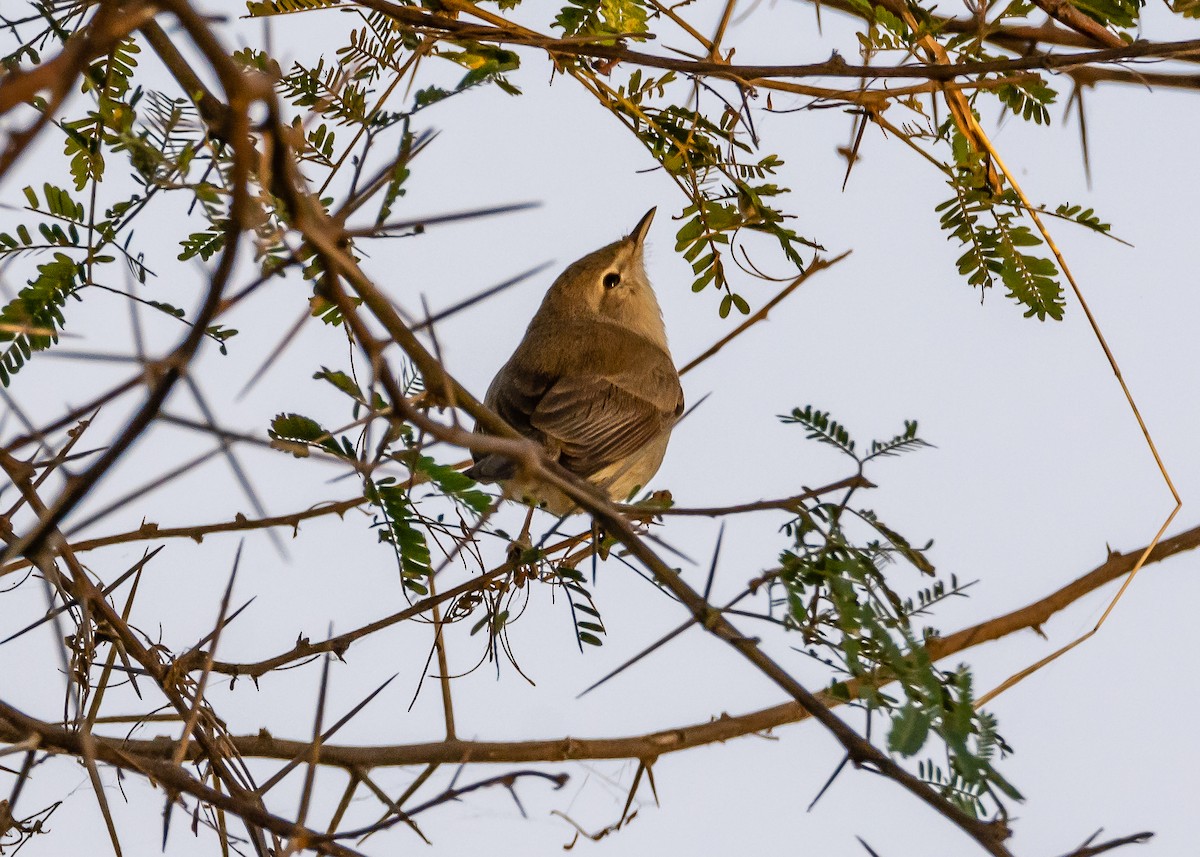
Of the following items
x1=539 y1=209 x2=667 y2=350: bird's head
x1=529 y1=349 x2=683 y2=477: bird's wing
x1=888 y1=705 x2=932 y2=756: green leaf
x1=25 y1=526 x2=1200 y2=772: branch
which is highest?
x1=539 y1=209 x2=667 y2=350: bird's head

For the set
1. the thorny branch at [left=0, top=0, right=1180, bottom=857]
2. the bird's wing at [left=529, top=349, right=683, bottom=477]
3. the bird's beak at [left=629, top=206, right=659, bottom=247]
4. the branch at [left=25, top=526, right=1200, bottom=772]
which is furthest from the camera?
the bird's beak at [left=629, top=206, right=659, bottom=247]

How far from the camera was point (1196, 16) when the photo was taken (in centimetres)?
354

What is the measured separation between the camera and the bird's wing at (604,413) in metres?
5.73

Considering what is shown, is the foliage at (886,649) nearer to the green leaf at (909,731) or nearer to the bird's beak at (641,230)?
the green leaf at (909,731)

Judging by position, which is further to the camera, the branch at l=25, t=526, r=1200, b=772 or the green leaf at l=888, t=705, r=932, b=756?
the branch at l=25, t=526, r=1200, b=772

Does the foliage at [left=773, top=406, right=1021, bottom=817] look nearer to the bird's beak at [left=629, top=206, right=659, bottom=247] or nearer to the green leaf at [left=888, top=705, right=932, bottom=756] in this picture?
the green leaf at [left=888, top=705, right=932, bottom=756]

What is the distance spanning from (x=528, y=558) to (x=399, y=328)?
37.2 inches

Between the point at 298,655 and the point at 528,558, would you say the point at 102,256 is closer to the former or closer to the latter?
the point at 298,655

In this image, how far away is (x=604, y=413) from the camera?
238 inches

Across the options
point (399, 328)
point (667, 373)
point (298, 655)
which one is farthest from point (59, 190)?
point (667, 373)

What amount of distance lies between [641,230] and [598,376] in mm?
1117

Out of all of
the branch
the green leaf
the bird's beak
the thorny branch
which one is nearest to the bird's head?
the bird's beak

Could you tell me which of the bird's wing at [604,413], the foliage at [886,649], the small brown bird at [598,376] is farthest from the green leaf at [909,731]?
the bird's wing at [604,413]

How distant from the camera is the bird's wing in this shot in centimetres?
573
